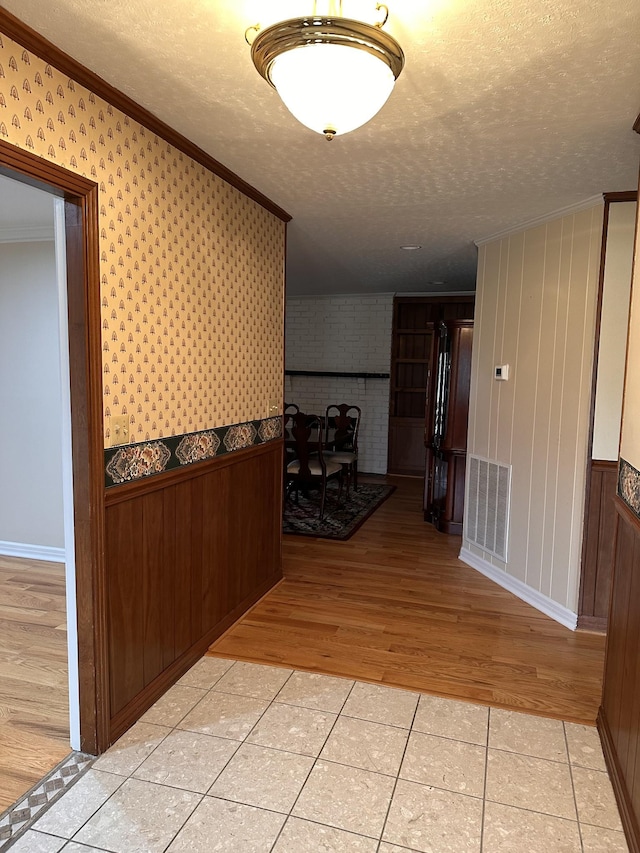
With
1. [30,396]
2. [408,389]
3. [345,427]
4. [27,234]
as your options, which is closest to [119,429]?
[30,396]

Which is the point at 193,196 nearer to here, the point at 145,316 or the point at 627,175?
the point at 145,316

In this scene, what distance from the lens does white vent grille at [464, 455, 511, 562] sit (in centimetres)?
388

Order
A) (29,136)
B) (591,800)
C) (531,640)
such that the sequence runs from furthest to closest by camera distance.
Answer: (531,640) → (591,800) → (29,136)

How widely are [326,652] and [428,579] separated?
1.28 meters

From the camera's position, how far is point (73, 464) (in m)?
1.99

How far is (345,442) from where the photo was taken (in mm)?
6605

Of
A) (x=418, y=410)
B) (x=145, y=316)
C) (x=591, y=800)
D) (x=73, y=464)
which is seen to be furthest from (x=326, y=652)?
(x=418, y=410)

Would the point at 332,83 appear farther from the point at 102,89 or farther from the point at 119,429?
the point at 119,429

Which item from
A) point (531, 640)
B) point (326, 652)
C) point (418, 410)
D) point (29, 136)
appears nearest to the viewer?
point (29, 136)

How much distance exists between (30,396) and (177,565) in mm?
2169

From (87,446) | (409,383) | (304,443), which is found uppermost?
(409,383)

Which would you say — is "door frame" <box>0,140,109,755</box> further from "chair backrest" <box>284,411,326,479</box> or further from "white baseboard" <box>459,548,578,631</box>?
"chair backrest" <box>284,411,326,479</box>

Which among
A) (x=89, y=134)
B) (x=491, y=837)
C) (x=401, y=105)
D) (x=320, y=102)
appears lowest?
(x=491, y=837)

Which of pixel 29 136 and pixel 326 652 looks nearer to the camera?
pixel 29 136
